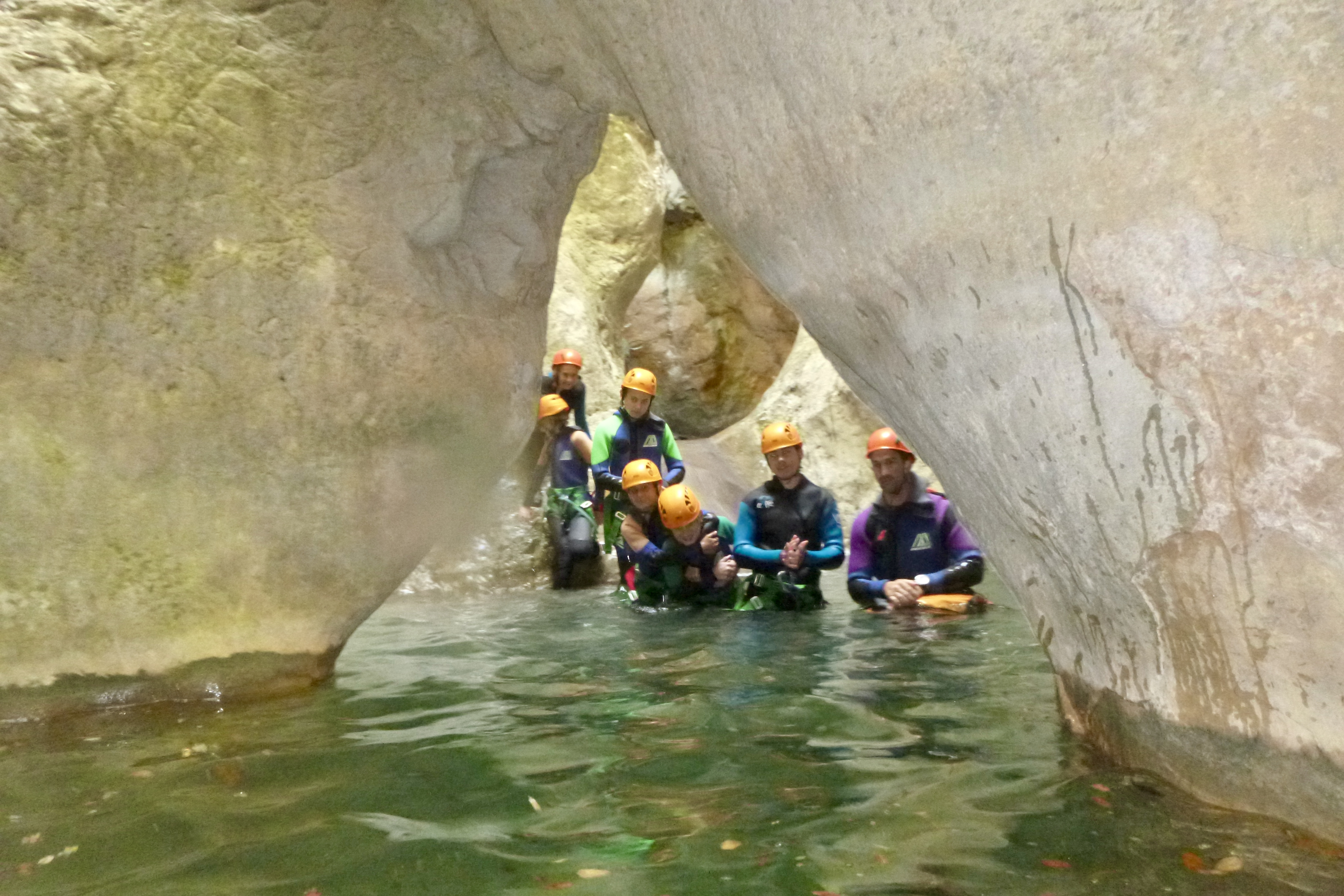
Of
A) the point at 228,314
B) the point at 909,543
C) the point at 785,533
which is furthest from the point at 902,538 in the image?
the point at 228,314

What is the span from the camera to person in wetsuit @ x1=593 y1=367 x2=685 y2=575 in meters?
9.21

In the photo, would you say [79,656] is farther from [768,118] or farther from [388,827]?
[768,118]

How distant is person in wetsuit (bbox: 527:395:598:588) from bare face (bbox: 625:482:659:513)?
1.78 m

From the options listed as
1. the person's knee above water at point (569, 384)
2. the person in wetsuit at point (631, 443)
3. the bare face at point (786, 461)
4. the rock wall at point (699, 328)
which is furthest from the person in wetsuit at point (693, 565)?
the rock wall at point (699, 328)

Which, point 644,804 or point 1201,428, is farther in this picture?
point 644,804

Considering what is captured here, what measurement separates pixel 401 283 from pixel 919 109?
93.3 inches

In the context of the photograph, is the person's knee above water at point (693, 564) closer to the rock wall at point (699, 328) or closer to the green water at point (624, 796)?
the green water at point (624, 796)

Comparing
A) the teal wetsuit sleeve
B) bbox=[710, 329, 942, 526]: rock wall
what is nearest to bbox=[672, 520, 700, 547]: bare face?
the teal wetsuit sleeve

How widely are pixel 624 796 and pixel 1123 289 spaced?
5.18ft

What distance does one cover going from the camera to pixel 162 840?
8.20 ft

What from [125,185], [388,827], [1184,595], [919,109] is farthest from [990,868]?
[125,185]

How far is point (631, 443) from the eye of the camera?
9367 millimetres

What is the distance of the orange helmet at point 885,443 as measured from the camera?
6.60 m

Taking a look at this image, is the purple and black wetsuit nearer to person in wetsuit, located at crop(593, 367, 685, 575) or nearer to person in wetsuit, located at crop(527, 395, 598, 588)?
person in wetsuit, located at crop(593, 367, 685, 575)
